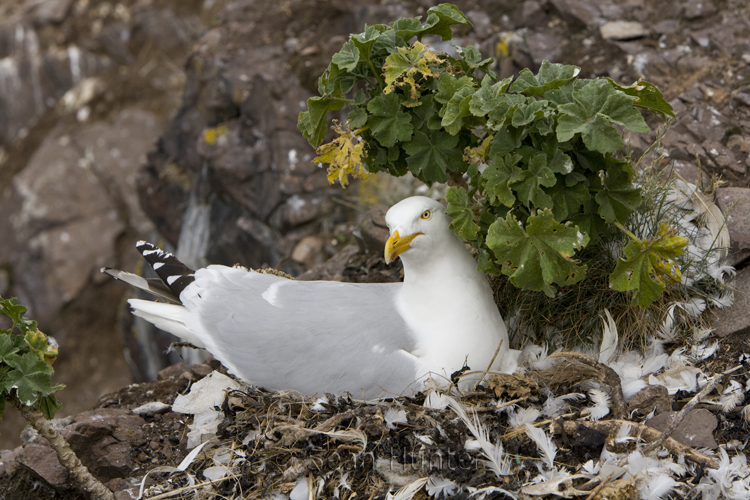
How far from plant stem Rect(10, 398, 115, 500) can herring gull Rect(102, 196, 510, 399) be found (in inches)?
30.2

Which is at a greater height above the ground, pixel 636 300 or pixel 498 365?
pixel 636 300

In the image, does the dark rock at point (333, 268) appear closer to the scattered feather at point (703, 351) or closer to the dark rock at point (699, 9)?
the scattered feather at point (703, 351)

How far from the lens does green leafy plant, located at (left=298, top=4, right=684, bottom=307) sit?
2488 millimetres

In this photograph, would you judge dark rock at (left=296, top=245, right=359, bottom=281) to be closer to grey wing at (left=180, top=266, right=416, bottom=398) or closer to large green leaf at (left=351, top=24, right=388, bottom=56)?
grey wing at (left=180, top=266, right=416, bottom=398)

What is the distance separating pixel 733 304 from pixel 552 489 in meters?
1.43

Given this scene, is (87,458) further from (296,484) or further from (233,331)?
(296,484)

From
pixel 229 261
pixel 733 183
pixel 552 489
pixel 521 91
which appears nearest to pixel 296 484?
pixel 552 489

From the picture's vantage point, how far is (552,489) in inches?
96.4

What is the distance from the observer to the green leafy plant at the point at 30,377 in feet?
7.69

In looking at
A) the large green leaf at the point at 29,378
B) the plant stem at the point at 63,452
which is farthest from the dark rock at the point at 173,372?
the large green leaf at the point at 29,378

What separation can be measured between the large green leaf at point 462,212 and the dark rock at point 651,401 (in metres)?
1.00

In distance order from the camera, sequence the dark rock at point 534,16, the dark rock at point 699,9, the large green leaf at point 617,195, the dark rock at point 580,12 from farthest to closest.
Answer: the dark rock at point 534,16 < the dark rock at point 580,12 < the dark rock at point 699,9 < the large green leaf at point 617,195

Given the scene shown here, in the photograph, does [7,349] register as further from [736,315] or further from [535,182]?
[736,315]

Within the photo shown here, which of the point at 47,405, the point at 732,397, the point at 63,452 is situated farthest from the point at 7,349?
the point at 732,397
